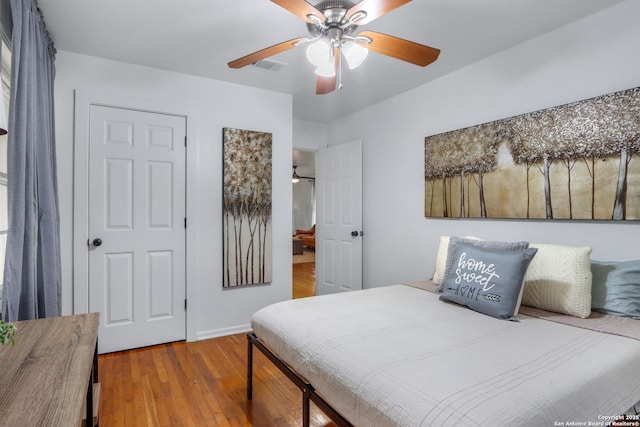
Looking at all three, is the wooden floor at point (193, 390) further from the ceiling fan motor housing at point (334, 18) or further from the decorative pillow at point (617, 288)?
the ceiling fan motor housing at point (334, 18)

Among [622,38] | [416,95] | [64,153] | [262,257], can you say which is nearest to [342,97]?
[416,95]

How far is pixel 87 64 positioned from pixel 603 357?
3661 millimetres

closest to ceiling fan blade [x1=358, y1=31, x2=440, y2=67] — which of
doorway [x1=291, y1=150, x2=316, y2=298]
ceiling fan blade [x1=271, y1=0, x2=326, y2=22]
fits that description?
ceiling fan blade [x1=271, y1=0, x2=326, y2=22]

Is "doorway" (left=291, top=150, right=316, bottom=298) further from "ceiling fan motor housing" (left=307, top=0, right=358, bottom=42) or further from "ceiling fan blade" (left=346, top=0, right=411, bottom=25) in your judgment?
"ceiling fan blade" (left=346, top=0, right=411, bottom=25)

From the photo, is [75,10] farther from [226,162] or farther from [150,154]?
[226,162]

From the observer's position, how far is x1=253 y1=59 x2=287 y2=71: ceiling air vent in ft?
8.91

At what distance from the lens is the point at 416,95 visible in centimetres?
331

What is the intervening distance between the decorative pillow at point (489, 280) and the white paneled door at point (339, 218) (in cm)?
191

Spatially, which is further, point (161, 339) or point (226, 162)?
point (226, 162)

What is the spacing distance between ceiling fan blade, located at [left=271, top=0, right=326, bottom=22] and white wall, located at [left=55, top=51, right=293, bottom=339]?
5.95 ft

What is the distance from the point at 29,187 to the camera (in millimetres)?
1688

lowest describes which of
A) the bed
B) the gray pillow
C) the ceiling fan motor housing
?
the bed

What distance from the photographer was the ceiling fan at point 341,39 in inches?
59.8

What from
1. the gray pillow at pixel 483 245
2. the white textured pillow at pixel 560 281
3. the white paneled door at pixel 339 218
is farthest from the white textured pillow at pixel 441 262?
the white paneled door at pixel 339 218
